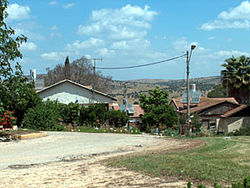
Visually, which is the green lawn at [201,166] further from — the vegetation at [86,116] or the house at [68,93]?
the house at [68,93]

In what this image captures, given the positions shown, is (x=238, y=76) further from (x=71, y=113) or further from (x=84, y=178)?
(x=84, y=178)

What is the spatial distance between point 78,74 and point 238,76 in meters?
36.1

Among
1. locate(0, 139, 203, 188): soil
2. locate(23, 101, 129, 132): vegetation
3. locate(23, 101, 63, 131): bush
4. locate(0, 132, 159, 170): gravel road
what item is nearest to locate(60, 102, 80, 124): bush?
locate(23, 101, 129, 132): vegetation

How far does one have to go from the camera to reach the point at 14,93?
20.6 meters

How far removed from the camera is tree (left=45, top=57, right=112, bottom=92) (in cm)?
7019

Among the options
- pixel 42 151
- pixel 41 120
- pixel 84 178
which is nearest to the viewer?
pixel 84 178

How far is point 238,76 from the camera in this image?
1681 inches

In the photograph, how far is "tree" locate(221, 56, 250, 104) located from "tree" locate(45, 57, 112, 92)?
99.1ft

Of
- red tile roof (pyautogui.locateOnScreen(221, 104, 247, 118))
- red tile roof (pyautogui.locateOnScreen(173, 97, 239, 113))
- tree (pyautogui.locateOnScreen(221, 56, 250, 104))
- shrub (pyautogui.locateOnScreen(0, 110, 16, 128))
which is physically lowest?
shrub (pyautogui.locateOnScreen(0, 110, 16, 128))

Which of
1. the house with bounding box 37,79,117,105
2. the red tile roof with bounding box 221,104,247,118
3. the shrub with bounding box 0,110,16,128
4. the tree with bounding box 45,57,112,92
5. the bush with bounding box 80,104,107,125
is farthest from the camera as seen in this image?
the tree with bounding box 45,57,112,92

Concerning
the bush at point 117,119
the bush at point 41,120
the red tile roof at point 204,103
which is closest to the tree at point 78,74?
the red tile roof at point 204,103

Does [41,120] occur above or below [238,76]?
below

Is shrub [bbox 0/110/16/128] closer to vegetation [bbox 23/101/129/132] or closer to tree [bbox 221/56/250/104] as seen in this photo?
vegetation [bbox 23/101/129/132]

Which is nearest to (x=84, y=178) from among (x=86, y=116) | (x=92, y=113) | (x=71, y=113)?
(x=92, y=113)
